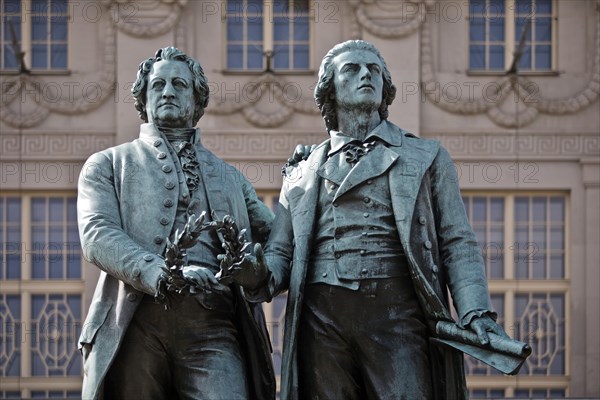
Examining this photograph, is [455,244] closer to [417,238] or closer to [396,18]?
[417,238]

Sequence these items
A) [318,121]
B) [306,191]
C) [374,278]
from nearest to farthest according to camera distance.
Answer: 1. [374,278]
2. [306,191]
3. [318,121]

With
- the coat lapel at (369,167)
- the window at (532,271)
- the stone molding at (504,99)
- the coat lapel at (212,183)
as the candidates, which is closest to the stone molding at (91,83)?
the stone molding at (504,99)

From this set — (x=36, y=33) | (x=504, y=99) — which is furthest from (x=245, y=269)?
(x=36, y=33)

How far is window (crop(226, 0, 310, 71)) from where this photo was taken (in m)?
38.6

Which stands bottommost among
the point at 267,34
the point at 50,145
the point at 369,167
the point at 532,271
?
the point at 532,271

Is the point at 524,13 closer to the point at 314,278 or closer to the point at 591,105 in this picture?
the point at 591,105

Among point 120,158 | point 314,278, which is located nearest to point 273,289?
point 314,278

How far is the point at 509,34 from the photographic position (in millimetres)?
39062

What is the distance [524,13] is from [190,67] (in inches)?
904

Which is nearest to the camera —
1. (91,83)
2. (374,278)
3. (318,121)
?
(374,278)

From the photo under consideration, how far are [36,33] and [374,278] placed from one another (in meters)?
24.0

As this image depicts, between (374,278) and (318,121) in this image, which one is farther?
(318,121)

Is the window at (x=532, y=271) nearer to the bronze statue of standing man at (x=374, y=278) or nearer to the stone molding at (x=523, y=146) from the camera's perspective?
the stone molding at (x=523, y=146)

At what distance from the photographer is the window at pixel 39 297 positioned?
38.7 metres
